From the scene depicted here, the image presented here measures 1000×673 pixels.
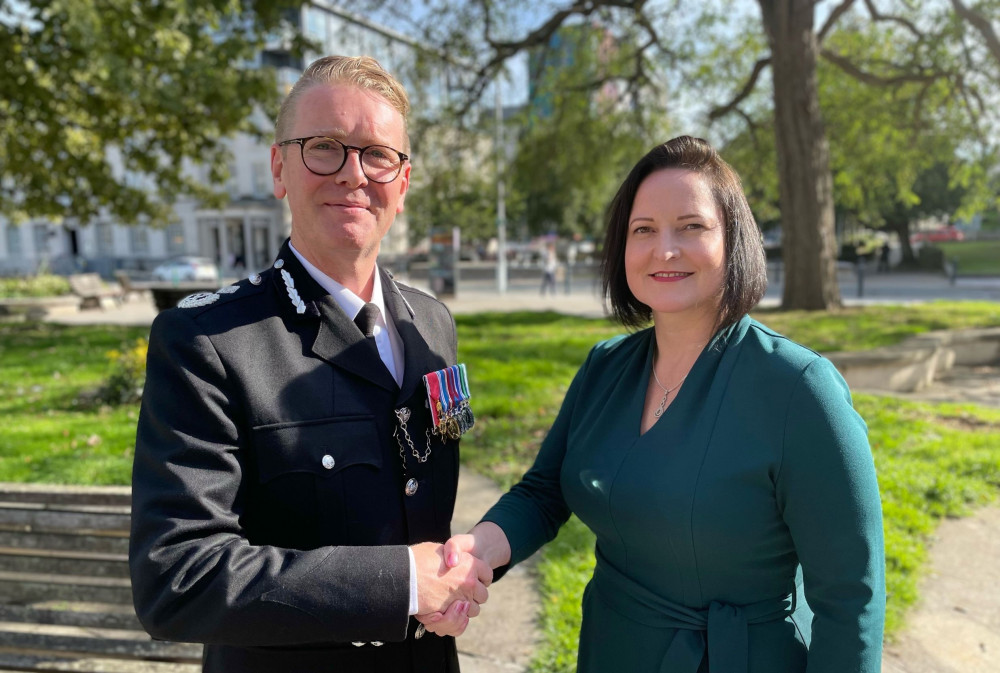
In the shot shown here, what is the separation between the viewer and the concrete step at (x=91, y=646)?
272 cm

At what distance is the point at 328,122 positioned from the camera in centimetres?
163

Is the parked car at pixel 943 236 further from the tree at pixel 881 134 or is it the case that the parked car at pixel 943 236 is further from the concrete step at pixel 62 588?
the concrete step at pixel 62 588

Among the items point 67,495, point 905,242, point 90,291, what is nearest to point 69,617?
point 67,495

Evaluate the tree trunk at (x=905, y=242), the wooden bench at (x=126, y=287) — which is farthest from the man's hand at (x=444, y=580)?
the tree trunk at (x=905, y=242)

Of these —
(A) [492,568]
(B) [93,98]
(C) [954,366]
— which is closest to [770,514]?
(A) [492,568]

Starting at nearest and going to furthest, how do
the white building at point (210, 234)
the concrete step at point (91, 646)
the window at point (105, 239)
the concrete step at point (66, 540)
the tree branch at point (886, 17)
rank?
the concrete step at point (91, 646) < the concrete step at point (66, 540) < the tree branch at point (886, 17) < the white building at point (210, 234) < the window at point (105, 239)

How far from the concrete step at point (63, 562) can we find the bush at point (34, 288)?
20861 millimetres

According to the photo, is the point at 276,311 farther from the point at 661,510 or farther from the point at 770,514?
the point at 770,514

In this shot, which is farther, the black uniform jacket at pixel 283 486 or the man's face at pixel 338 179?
the man's face at pixel 338 179

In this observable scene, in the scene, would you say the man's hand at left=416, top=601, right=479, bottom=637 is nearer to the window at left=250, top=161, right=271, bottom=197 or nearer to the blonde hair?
the blonde hair

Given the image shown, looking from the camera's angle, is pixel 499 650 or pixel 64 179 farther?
pixel 64 179

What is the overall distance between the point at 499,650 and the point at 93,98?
41.7 ft

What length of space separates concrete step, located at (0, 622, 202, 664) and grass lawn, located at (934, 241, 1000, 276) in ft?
106

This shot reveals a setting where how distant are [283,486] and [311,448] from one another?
0.10 metres
